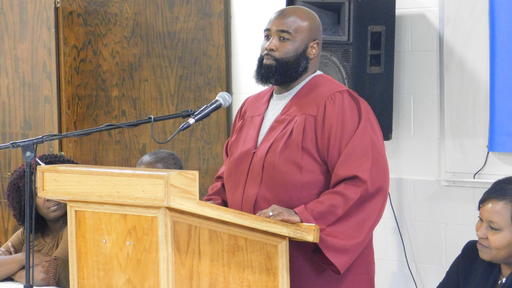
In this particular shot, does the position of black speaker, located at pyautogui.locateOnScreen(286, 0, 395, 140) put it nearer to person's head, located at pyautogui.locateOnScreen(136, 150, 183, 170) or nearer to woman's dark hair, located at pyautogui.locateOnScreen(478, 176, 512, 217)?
person's head, located at pyautogui.locateOnScreen(136, 150, 183, 170)

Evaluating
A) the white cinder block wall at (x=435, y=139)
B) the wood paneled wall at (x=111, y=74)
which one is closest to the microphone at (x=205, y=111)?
the white cinder block wall at (x=435, y=139)

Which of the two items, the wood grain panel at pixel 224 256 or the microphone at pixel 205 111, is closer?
the wood grain panel at pixel 224 256

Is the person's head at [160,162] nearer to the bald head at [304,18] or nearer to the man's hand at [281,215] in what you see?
the bald head at [304,18]

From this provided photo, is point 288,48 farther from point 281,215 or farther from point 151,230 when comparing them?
point 151,230

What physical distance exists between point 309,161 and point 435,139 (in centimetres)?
152

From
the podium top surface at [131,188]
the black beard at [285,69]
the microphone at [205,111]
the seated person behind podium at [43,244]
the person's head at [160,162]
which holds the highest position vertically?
the black beard at [285,69]

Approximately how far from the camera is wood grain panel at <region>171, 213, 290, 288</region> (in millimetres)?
1860

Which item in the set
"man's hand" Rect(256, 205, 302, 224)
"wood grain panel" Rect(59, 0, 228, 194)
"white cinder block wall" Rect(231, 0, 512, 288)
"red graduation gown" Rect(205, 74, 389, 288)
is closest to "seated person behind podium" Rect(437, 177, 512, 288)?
"red graduation gown" Rect(205, 74, 389, 288)

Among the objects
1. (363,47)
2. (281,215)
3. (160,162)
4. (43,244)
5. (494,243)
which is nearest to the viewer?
(281,215)

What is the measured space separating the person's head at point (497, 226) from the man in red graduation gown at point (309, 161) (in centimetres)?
36

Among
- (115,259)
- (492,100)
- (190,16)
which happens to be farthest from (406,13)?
(115,259)

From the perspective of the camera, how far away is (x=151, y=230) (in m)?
1.79

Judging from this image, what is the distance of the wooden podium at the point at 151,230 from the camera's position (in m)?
1.77

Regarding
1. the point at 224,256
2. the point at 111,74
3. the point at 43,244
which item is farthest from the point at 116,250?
the point at 111,74
